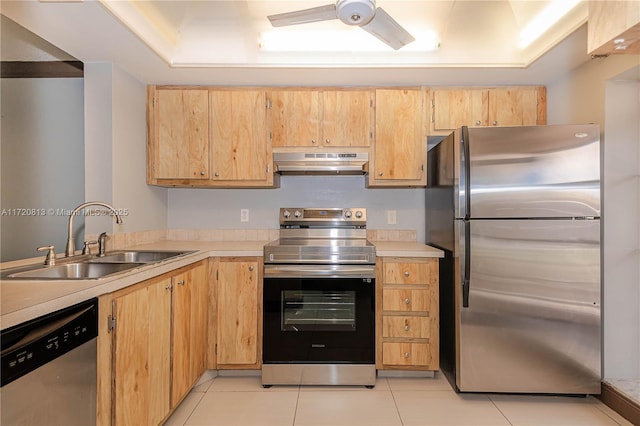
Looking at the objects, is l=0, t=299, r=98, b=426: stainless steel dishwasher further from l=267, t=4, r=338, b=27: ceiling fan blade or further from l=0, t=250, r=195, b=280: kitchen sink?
l=267, t=4, r=338, b=27: ceiling fan blade

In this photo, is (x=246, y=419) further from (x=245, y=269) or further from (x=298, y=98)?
(x=298, y=98)

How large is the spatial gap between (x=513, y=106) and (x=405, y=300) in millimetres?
1719

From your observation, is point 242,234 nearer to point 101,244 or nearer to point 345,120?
point 101,244

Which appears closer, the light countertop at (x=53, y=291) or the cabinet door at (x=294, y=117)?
the light countertop at (x=53, y=291)

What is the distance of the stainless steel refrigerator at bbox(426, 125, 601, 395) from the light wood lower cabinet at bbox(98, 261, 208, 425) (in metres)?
1.67

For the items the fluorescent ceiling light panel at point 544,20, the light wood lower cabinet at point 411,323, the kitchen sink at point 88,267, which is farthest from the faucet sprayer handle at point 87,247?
the fluorescent ceiling light panel at point 544,20

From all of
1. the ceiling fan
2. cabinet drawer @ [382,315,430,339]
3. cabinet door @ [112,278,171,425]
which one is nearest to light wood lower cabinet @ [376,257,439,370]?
cabinet drawer @ [382,315,430,339]

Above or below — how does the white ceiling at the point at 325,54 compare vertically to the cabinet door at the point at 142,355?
above

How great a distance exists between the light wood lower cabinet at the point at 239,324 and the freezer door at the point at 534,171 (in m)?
1.55

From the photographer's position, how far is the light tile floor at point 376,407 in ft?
6.50

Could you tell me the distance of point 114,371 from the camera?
1381mm

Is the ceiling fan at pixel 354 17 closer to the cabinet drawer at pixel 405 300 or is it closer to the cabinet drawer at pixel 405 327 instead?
the cabinet drawer at pixel 405 300

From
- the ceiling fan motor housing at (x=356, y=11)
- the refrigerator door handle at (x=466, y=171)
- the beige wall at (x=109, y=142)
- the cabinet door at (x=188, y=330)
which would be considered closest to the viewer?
the ceiling fan motor housing at (x=356, y=11)

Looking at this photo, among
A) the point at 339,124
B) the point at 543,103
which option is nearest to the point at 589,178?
the point at 543,103
